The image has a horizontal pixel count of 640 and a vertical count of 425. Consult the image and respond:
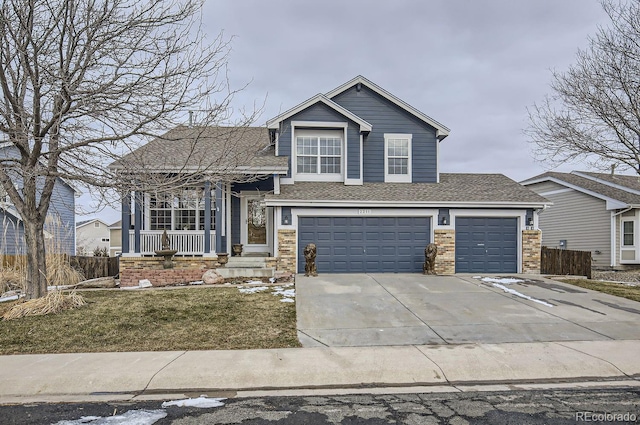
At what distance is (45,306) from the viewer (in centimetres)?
830

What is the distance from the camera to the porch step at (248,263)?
13.6 metres

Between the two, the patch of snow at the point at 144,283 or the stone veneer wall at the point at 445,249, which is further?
the stone veneer wall at the point at 445,249

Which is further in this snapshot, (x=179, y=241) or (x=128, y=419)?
(x=179, y=241)

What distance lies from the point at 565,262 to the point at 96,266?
17.6m

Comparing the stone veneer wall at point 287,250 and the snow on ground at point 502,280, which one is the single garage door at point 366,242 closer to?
the stone veneer wall at point 287,250

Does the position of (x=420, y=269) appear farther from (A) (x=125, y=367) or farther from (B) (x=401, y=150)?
(A) (x=125, y=367)

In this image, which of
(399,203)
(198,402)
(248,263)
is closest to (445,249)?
(399,203)

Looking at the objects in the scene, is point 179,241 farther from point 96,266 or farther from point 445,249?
point 445,249

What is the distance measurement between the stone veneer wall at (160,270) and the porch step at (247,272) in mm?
676

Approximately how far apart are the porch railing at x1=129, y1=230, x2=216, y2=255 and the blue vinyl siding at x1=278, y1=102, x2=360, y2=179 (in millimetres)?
4031

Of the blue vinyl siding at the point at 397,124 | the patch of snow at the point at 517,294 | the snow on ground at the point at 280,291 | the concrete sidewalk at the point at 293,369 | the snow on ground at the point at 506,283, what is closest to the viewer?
the concrete sidewalk at the point at 293,369

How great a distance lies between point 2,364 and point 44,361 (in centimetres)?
53

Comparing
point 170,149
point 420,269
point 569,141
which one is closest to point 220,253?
point 170,149

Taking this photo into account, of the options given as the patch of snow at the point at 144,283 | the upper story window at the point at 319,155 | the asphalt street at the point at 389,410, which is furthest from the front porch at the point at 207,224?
the asphalt street at the point at 389,410
